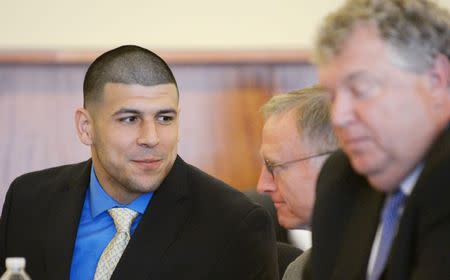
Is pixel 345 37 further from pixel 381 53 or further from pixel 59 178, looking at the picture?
pixel 59 178

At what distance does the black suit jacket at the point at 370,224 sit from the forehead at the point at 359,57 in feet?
0.58

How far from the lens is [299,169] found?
9.02 feet

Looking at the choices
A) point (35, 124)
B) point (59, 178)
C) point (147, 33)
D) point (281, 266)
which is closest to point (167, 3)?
point (147, 33)

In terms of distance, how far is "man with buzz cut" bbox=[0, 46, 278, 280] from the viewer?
2.92 metres

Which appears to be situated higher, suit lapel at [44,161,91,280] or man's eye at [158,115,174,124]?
man's eye at [158,115,174,124]

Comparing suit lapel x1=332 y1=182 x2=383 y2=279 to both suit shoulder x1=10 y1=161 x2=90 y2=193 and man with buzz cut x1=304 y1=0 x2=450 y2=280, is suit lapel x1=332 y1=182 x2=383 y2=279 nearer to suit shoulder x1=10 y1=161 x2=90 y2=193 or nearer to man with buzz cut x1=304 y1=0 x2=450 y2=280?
man with buzz cut x1=304 y1=0 x2=450 y2=280

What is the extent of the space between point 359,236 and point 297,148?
2.92ft

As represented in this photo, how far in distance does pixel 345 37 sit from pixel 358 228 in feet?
1.32

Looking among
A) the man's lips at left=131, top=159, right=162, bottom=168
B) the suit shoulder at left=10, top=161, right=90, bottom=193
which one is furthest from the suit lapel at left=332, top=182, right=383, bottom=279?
the suit shoulder at left=10, top=161, right=90, bottom=193

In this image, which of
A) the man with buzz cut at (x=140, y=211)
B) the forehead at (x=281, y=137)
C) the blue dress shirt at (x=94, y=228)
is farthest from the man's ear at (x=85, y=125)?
the forehead at (x=281, y=137)

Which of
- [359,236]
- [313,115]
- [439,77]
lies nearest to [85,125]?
[313,115]

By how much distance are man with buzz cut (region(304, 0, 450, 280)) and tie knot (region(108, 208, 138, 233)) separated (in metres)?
1.36

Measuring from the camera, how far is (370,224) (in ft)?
6.15

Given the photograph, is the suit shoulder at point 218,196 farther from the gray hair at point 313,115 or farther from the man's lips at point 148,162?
the gray hair at point 313,115
